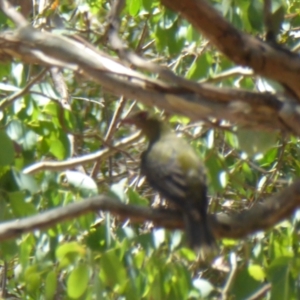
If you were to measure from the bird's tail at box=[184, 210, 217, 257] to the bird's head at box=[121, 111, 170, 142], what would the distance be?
1.22 metres

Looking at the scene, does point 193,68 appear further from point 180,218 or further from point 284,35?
point 284,35

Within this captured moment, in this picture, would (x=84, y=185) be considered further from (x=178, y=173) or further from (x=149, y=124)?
(x=149, y=124)

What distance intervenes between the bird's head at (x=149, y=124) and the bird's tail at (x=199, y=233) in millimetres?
1215

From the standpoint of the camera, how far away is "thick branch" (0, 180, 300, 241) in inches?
112

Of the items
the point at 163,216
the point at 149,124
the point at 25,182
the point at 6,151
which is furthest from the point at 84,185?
the point at 149,124

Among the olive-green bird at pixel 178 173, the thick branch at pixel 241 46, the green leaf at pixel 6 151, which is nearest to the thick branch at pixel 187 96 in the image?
the thick branch at pixel 241 46

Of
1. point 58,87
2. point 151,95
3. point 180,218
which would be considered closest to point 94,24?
point 58,87

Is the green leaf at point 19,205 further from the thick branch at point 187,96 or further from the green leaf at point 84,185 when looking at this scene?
the thick branch at point 187,96

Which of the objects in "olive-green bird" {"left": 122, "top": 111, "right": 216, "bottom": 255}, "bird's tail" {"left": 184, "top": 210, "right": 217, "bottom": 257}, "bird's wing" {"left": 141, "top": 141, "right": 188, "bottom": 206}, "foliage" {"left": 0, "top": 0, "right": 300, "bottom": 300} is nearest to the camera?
"foliage" {"left": 0, "top": 0, "right": 300, "bottom": 300}

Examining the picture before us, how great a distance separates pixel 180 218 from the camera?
377 centimetres

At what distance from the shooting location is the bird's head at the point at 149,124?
16.6ft

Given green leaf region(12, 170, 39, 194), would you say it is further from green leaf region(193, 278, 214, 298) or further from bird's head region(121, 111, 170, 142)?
bird's head region(121, 111, 170, 142)

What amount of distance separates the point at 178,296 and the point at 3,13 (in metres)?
1.50

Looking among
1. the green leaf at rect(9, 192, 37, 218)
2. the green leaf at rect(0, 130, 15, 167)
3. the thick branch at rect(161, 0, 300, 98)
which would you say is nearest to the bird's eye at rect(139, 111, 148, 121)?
the green leaf at rect(0, 130, 15, 167)
